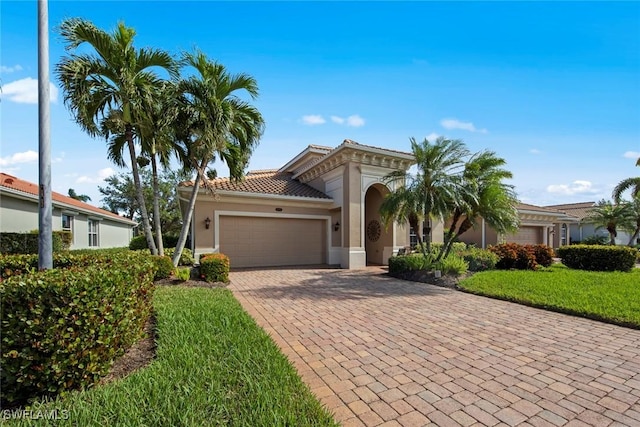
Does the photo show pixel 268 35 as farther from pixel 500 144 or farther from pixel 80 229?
pixel 80 229

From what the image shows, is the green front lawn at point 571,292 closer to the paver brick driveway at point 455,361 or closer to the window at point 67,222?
the paver brick driveway at point 455,361

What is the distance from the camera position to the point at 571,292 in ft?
25.6

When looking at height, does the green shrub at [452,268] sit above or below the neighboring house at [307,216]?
below

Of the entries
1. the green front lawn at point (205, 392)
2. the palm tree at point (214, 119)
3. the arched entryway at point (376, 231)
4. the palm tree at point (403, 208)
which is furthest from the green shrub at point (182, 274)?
the arched entryway at point (376, 231)

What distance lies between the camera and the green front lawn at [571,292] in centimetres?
618

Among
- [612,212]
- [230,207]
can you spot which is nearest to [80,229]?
[230,207]

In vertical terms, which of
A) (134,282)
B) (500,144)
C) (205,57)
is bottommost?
(134,282)

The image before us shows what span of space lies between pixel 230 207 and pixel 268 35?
7437 millimetres

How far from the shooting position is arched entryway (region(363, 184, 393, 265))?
51.7ft

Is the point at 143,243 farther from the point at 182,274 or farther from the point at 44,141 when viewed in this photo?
the point at 44,141

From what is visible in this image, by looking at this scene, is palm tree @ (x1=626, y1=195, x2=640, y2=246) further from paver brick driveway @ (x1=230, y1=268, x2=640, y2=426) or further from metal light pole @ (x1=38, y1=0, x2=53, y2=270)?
metal light pole @ (x1=38, y1=0, x2=53, y2=270)

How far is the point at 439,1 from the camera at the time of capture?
24.7 feet

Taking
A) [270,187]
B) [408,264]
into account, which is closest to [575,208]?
[408,264]

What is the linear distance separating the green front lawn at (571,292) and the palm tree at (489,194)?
204 centimetres
